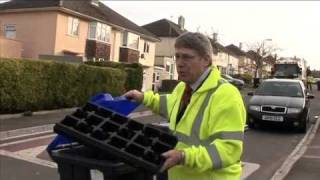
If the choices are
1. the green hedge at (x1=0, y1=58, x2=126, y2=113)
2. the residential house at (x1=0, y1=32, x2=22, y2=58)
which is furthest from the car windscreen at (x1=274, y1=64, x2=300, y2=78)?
the green hedge at (x1=0, y1=58, x2=126, y2=113)

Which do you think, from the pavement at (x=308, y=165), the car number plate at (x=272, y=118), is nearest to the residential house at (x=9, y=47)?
the car number plate at (x=272, y=118)

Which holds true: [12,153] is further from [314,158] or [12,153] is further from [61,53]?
[61,53]

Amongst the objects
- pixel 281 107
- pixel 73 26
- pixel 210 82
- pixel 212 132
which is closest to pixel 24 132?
pixel 281 107

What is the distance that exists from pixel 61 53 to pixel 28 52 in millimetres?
2676

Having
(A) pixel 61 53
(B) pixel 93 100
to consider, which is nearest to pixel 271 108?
(B) pixel 93 100

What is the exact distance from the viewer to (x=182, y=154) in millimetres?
3072

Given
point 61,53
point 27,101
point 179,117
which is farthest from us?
point 61,53

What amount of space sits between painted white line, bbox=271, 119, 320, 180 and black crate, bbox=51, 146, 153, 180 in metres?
6.56

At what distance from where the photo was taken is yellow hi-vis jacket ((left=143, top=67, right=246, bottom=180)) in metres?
3.19

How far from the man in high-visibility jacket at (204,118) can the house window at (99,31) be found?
128 feet

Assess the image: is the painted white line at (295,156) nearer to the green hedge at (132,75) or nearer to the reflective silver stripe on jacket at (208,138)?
the reflective silver stripe on jacket at (208,138)

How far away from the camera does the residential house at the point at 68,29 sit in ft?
126

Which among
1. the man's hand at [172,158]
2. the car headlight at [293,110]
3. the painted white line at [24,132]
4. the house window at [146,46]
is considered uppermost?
the house window at [146,46]

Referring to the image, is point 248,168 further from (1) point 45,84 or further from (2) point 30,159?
(1) point 45,84
